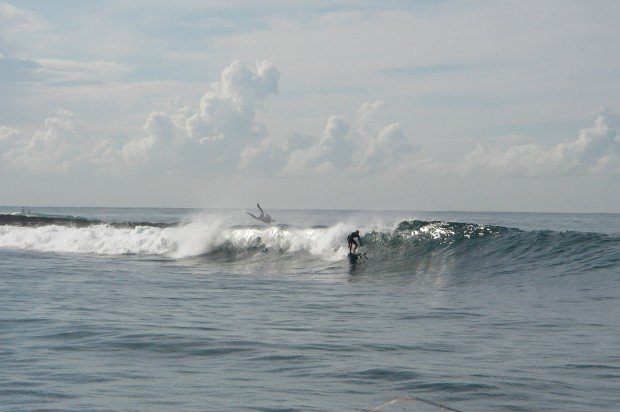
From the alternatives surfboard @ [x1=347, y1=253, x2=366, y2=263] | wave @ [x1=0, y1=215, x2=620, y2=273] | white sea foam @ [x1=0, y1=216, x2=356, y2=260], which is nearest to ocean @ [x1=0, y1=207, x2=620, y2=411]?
wave @ [x1=0, y1=215, x2=620, y2=273]

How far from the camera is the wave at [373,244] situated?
89.8 ft

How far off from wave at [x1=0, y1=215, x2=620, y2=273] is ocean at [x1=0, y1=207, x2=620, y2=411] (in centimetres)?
17

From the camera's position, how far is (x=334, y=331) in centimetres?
1470

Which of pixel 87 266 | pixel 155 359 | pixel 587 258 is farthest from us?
pixel 87 266

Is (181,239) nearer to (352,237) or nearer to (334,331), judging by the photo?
(352,237)

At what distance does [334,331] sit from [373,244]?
64.3ft

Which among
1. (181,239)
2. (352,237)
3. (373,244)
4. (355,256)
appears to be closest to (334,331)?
(355,256)

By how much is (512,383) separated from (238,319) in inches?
290

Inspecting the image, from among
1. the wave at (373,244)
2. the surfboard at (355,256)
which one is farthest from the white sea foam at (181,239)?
the surfboard at (355,256)

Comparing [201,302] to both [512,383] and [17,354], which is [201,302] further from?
[512,383]

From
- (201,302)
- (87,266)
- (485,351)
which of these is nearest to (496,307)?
(485,351)

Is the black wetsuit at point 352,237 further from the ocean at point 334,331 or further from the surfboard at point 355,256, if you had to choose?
the ocean at point 334,331

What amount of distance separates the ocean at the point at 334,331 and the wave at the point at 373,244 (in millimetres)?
175

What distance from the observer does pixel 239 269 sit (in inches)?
1255
